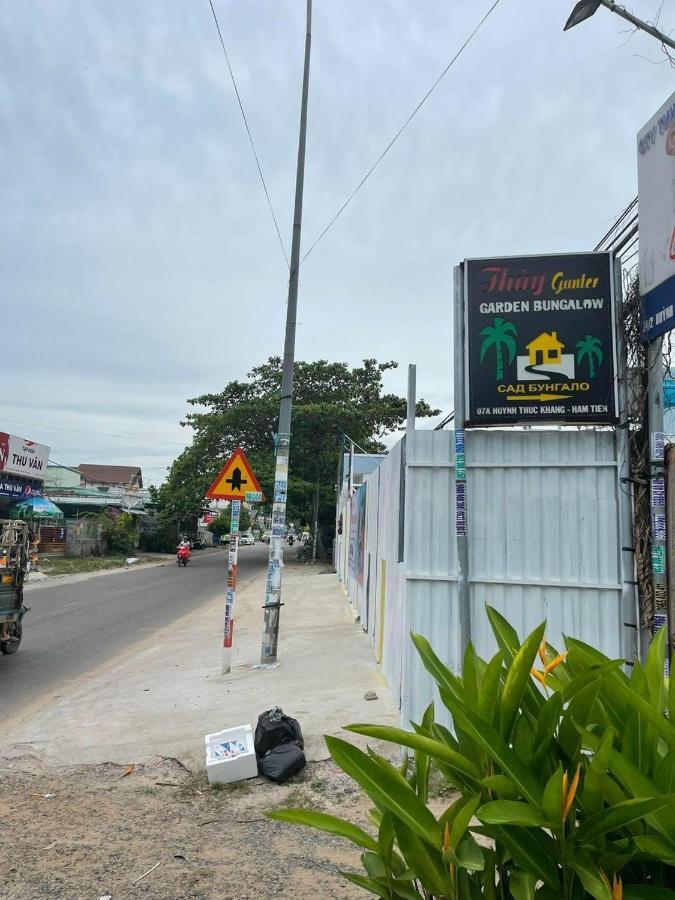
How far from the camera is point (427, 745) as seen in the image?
1.88 meters

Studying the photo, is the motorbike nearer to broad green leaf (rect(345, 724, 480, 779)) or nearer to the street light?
the street light

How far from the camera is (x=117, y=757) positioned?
5.45 meters

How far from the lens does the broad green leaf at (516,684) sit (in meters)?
1.88

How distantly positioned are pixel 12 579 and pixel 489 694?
8781 millimetres

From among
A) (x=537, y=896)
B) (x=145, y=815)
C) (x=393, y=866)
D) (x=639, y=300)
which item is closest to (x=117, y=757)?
(x=145, y=815)

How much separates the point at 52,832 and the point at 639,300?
5.38 meters

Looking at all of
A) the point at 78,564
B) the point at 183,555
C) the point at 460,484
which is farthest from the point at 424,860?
the point at 183,555

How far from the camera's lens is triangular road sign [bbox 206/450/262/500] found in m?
8.14

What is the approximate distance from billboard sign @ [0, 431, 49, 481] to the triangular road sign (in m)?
20.0

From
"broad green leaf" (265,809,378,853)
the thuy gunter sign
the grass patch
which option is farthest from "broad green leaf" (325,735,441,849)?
the grass patch

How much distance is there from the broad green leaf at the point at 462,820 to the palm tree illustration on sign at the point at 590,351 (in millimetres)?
3966

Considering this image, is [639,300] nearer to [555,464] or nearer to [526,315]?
[526,315]

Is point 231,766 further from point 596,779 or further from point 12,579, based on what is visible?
point 12,579

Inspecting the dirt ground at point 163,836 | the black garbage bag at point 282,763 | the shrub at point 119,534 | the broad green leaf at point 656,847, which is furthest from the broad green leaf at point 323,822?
the shrub at point 119,534
